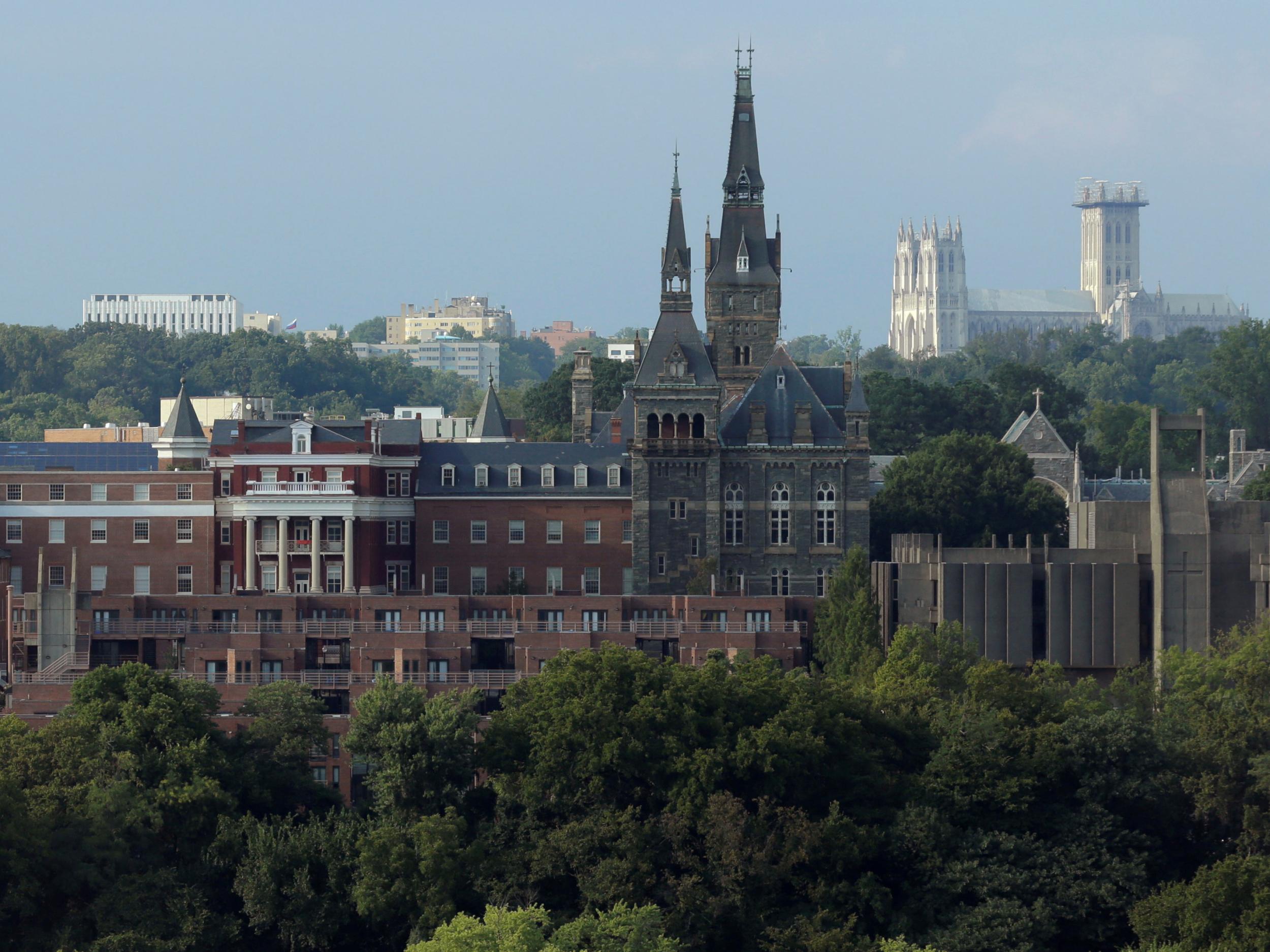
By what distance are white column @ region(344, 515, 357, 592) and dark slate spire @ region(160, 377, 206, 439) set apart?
17.8 m

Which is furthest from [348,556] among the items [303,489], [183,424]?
[183,424]

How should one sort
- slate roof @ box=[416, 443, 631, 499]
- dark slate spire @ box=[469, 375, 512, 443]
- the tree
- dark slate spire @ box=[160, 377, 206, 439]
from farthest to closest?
dark slate spire @ box=[469, 375, 512, 443]
dark slate spire @ box=[160, 377, 206, 439]
the tree
slate roof @ box=[416, 443, 631, 499]

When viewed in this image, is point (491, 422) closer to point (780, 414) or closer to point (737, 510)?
point (780, 414)

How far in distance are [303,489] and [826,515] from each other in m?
25.3

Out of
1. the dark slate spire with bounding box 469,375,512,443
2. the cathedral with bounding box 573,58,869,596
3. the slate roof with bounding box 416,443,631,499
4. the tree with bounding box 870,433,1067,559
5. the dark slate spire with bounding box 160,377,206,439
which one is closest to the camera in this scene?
the cathedral with bounding box 573,58,869,596

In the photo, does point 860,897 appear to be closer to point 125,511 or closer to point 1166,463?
point 1166,463

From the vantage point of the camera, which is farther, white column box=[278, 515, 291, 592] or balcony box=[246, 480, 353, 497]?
balcony box=[246, 480, 353, 497]

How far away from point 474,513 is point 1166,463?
34711 millimetres

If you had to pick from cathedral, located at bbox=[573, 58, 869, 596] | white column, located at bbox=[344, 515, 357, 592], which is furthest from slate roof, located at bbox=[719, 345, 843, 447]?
white column, located at bbox=[344, 515, 357, 592]

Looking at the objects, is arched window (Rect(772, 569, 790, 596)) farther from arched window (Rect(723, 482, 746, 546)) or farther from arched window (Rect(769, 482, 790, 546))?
arched window (Rect(723, 482, 746, 546))

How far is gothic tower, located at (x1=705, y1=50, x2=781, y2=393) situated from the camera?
156500 millimetres

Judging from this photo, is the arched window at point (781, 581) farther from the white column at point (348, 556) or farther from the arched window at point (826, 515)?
the white column at point (348, 556)

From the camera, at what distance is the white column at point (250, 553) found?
143 metres

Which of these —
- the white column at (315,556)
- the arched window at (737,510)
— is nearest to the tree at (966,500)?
the arched window at (737,510)
